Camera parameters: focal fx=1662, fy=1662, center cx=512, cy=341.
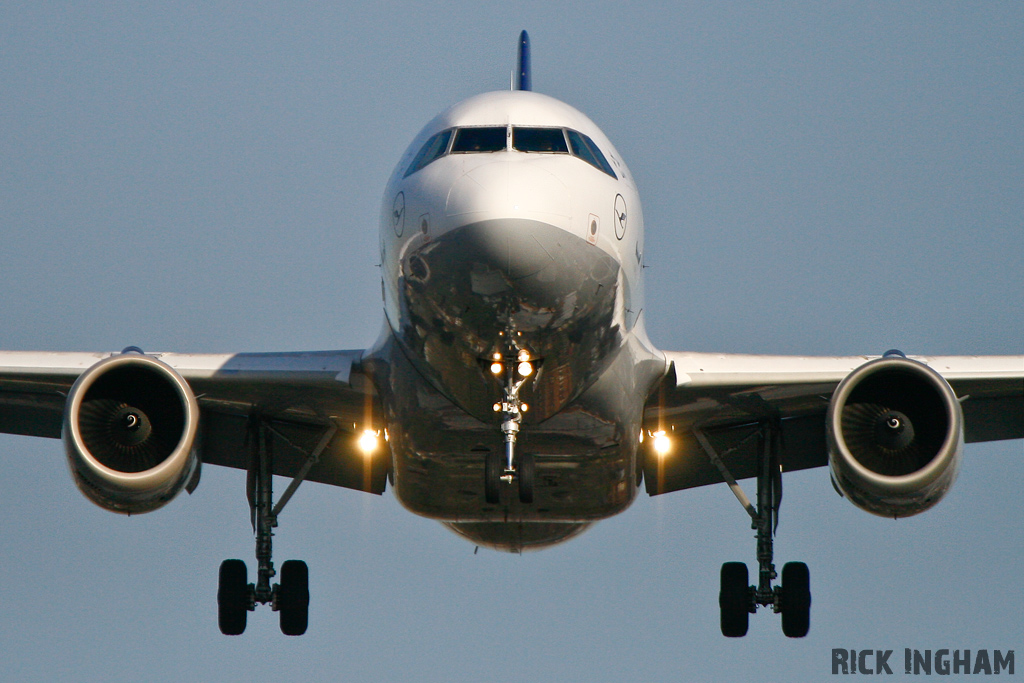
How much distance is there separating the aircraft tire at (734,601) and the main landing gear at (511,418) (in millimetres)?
6957

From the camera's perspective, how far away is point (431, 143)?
1755 centimetres

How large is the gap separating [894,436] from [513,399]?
16.3 ft

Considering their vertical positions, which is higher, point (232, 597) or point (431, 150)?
point (431, 150)

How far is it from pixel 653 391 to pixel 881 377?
2757 millimetres

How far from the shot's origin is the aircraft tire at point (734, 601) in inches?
941

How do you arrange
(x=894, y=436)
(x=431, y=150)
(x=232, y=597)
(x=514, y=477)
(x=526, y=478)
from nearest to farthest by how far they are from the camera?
(x=431, y=150) < (x=526, y=478) < (x=514, y=477) < (x=894, y=436) < (x=232, y=597)

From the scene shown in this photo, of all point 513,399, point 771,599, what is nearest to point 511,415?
point 513,399

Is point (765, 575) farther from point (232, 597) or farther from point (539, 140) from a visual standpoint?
point (539, 140)

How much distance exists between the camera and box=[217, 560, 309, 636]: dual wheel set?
77.8 ft

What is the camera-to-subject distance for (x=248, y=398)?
21.5 meters

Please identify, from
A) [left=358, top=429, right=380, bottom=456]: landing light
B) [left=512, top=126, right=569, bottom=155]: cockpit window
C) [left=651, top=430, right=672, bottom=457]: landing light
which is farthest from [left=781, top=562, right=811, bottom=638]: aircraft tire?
[left=512, top=126, right=569, bottom=155]: cockpit window

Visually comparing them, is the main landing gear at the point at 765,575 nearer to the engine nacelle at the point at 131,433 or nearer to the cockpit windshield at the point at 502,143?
the cockpit windshield at the point at 502,143


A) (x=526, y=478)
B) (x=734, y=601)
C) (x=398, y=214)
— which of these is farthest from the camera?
(x=734, y=601)

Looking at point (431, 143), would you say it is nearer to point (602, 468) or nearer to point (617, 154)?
point (617, 154)
